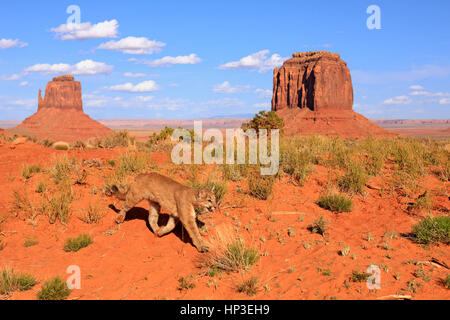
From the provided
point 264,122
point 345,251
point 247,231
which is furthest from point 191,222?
point 264,122

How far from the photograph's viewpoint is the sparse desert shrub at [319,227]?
272 inches

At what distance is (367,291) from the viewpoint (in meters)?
4.65

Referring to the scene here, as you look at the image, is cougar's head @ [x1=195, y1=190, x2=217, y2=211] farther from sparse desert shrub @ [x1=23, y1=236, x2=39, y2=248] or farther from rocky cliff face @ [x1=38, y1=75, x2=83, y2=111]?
rocky cliff face @ [x1=38, y1=75, x2=83, y2=111]

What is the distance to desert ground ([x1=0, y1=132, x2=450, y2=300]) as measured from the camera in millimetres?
5016

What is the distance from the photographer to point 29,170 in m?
10.1

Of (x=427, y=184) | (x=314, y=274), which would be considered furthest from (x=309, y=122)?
(x=314, y=274)

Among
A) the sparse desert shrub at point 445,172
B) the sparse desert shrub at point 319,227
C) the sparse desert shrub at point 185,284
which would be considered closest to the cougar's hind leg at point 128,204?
the sparse desert shrub at point 185,284

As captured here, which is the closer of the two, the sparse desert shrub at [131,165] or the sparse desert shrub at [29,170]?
the sparse desert shrub at [29,170]

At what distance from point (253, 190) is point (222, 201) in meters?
1.07

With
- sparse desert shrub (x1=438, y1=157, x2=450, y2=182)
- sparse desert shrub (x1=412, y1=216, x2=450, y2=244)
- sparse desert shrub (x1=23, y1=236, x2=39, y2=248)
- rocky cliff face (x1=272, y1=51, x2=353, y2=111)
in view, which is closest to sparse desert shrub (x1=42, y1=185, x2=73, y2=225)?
sparse desert shrub (x1=23, y1=236, x2=39, y2=248)

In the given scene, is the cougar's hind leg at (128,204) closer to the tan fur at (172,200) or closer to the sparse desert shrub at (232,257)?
the tan fur at (172,200)

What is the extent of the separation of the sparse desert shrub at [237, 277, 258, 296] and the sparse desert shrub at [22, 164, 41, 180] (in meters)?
8.14

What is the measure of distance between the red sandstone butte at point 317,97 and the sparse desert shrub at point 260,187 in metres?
75.2

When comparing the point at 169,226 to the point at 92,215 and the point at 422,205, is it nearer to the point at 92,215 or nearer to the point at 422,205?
the point at 92,215
